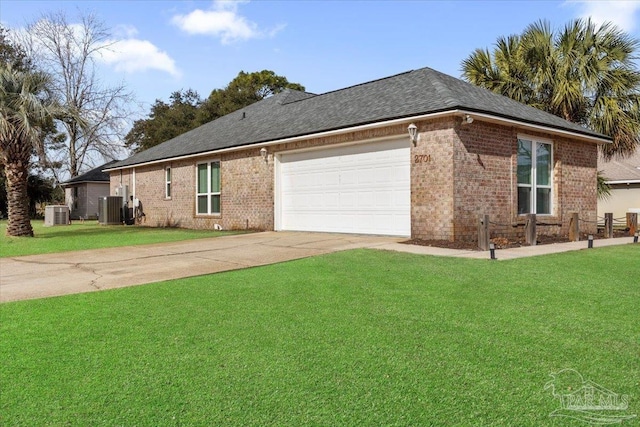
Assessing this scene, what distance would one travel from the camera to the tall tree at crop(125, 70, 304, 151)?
41469 millimetres

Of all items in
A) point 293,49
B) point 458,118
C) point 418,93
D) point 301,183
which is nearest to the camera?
point 458,118

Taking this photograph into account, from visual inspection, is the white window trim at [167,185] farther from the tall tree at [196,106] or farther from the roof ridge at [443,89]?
the tall tree at [196,106]

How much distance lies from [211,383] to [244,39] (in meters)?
14.6

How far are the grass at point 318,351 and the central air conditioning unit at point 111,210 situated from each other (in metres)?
19.4

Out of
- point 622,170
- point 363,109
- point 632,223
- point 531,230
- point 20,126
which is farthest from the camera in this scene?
point 622,170

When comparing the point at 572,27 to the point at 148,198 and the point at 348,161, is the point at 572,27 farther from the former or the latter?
the point at 148,198

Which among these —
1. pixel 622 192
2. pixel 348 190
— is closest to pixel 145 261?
pixel 348 190

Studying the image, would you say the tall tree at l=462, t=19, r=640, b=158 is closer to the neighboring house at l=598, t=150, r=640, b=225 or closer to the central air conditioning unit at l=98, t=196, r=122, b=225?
the neighboring house at l=598, t=150, r=640, b=225

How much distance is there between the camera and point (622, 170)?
24828mm

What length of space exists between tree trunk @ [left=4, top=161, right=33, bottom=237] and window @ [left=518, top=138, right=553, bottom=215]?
49.1 feet

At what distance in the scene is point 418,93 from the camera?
43.8 feet

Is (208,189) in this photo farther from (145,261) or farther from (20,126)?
(145,261)

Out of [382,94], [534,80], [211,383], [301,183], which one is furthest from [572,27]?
[211,383]

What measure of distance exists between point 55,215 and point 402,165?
19498 mm
